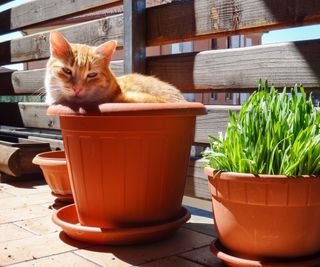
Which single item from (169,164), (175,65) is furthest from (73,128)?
(175,65)

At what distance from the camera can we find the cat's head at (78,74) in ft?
6.48

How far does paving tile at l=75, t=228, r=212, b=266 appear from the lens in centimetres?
167

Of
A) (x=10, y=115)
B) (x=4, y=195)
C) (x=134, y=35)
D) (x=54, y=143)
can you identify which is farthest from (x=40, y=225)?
(x=10, y=115)

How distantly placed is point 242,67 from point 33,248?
4.21ft

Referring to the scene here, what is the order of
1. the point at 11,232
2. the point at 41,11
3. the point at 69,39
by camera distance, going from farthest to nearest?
the point at 41,11 < the point at 69,39 < the point at 11,232

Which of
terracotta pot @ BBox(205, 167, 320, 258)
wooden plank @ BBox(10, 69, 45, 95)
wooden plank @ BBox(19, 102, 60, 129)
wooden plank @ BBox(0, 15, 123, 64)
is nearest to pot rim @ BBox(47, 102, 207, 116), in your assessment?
terracotta pot @ BBox(205, 167, 320, 258)

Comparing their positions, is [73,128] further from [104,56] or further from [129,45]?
[129,45]

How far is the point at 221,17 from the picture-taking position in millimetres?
2297

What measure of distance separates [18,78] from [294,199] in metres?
3.41

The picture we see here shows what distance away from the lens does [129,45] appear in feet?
8.76

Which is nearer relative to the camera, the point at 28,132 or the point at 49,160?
the point at 49,160

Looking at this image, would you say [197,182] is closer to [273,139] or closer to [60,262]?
[60,262]

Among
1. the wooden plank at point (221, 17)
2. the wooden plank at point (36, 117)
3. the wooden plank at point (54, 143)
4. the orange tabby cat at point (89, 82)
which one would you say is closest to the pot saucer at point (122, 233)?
the orange tabby cat at point (89, 82)

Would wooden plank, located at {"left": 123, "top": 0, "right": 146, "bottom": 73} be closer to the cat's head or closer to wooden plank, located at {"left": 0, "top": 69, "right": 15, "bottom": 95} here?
the cat's head
